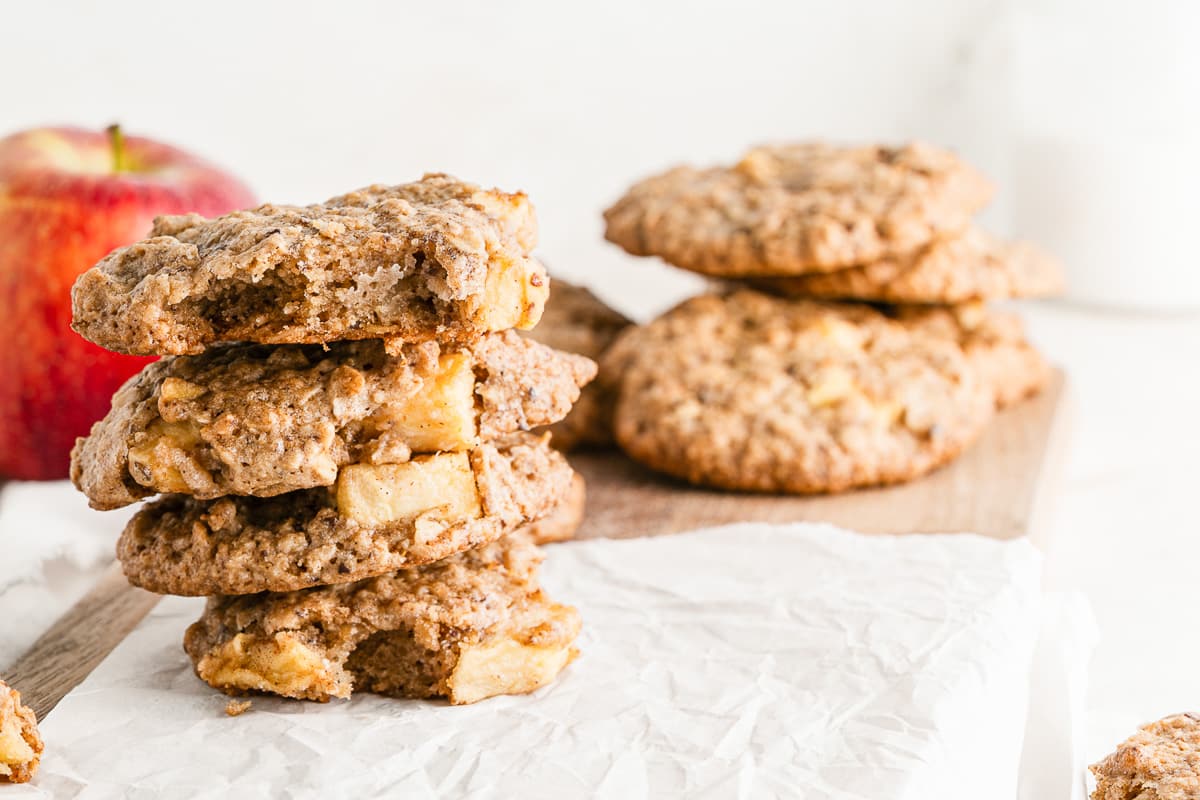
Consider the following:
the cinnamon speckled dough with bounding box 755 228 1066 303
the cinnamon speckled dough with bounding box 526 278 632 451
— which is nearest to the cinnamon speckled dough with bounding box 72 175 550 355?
the cinnamon speckled dough with bounding box 526 278 632 451

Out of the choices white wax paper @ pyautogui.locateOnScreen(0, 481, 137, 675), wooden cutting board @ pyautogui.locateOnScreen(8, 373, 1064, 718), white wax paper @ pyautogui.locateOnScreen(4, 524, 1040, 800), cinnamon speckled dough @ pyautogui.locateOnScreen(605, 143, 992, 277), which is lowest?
white wax paper @ pyautogui.locateOnScreen(0, 481, 137, 675)

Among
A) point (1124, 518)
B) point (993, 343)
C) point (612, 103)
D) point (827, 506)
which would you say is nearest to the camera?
point (827, 506)

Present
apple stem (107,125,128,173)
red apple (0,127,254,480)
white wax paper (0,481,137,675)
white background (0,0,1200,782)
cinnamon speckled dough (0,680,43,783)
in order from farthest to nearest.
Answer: white background (0,0,1200,782), apple stem (107,125,128,173), red apple (0,127,254,480), white wax paper (0,481,137,675), cinnamon speckled dough (0,680,43,783)

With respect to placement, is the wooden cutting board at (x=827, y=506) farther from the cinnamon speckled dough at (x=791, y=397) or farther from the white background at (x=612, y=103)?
the white background at (x=612, y=103)

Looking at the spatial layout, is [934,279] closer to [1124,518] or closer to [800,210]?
[800,210]

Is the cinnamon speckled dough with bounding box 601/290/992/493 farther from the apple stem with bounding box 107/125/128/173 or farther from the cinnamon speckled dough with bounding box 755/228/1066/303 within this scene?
the apple stem with bounding box 107/125/128/173

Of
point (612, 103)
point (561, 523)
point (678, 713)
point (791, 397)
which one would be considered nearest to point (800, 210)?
point (791, 397)

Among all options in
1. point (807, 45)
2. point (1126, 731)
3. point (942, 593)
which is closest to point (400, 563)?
point (942, 593)
